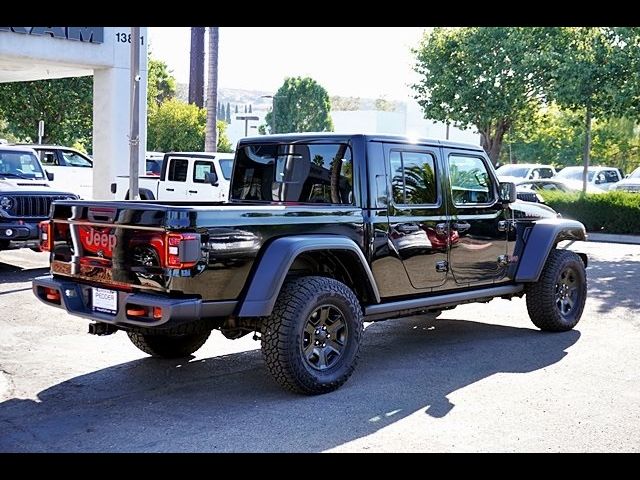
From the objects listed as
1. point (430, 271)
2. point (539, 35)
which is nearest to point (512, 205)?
point (430, 271)

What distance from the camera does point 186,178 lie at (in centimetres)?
1733

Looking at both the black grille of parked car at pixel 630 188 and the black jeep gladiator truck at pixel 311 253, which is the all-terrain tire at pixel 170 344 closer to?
the black jeep gladiator truck at pixel 311 253

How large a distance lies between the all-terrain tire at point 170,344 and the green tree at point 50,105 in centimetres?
2484

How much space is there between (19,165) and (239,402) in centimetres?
865

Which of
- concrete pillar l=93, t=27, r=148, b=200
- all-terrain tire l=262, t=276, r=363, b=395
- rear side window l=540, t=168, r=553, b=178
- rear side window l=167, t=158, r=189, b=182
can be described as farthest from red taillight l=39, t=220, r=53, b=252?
rear side window l=540, t=168, r=553, b=178

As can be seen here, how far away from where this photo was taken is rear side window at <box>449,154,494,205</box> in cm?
723

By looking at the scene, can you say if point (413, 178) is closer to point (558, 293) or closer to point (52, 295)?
point (558, 293)

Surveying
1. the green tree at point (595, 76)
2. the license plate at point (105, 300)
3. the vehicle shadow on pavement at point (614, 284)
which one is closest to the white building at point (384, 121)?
the green tree at point (595, 76)

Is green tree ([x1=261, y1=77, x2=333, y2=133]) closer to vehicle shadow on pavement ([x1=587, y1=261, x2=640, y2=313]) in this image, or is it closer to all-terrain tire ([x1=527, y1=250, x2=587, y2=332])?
vehicle shadow on pavement ([x1=587, y1=261, x2=640, y2=313])

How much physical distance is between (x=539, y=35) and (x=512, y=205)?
55.4ft

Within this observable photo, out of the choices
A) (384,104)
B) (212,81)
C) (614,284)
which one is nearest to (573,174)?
(212,81)

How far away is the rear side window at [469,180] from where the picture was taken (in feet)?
23.7

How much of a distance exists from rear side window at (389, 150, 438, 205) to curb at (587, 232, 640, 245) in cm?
1358

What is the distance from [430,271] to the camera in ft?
22.3
